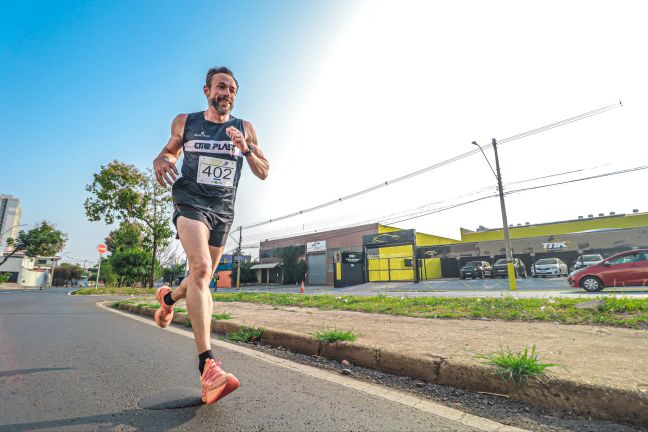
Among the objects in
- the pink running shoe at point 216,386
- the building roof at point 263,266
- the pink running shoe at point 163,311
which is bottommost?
the pink running shoe at point 216,386

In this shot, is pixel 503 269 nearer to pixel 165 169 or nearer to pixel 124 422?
pixel 165 169

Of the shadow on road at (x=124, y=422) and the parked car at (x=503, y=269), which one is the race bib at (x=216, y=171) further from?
the parked car at (x=503, y=269)

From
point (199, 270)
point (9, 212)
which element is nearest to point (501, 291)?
point (199, 270)

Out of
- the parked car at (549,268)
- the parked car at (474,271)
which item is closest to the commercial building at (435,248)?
the parked car at (474,271)

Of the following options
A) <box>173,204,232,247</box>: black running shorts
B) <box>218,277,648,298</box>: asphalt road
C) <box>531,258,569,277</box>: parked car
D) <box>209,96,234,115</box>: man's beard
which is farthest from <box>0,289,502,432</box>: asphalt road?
<box>531,258,569,277</box>: parked car

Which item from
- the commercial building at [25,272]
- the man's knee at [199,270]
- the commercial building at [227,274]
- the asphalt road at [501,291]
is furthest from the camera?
the commercial building at [25,272]

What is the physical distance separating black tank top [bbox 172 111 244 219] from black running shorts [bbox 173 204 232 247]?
4cm

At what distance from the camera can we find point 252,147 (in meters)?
2.76

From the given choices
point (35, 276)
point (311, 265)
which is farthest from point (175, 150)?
point (35, 276)

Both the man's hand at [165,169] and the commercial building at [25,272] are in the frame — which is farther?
the commercial building at [25,272]

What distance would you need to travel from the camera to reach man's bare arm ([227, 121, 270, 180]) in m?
2.51

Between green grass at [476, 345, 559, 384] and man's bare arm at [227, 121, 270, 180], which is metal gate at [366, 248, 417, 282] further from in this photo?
green grass at [476, 345, 559, 384]

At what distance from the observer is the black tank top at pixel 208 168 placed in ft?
8.01

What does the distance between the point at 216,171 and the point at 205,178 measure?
0.38ft
